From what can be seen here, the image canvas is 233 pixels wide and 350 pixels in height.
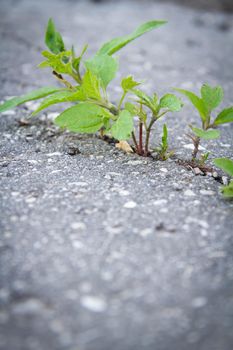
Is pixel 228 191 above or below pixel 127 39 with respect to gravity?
below

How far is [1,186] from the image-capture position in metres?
1.44

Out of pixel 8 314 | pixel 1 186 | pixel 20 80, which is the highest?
pixel 20 80

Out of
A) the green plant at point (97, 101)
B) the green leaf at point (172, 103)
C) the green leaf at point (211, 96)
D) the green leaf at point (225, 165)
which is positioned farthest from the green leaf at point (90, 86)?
the green leaf at point (225, 165)

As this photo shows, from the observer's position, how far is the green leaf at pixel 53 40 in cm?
167

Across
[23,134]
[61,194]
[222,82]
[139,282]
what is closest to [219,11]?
[222,82]

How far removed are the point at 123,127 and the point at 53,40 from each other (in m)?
0.52

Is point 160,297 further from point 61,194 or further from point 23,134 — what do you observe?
point 23,134

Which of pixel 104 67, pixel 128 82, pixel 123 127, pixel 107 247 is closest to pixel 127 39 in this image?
pixel 104 67

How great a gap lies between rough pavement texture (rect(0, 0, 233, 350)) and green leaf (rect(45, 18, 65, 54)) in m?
0.36

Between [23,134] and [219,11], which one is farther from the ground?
[219,11]

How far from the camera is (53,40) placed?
5.54 ft

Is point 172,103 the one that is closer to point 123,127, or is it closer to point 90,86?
point 123,127

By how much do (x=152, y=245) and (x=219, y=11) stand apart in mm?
3940

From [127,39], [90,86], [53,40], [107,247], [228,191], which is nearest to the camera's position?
[107,247]
